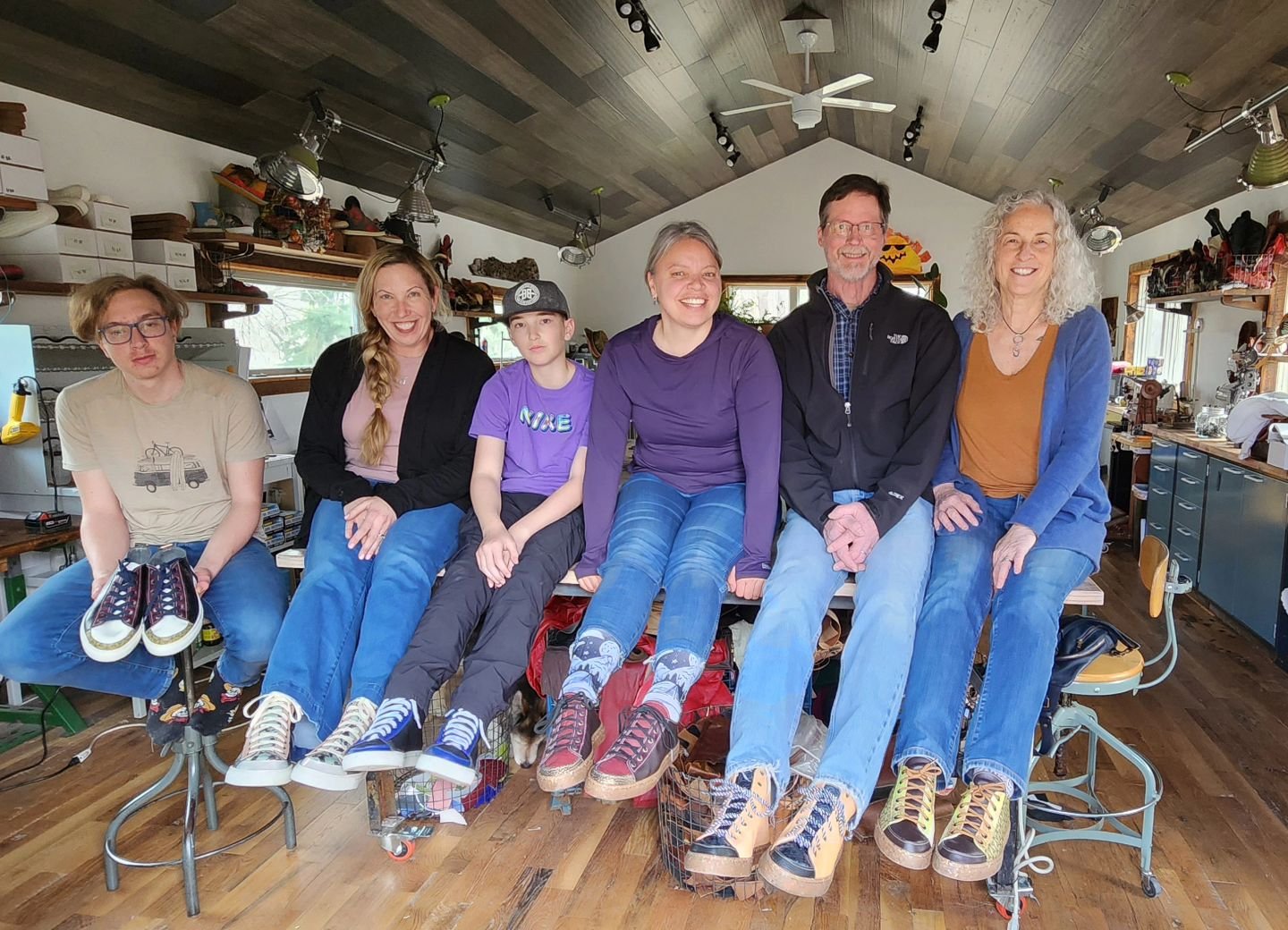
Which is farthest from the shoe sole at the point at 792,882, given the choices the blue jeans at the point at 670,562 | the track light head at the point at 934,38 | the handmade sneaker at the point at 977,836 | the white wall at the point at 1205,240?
the white wall at the point at 1205,240

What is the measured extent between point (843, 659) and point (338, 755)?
1.09 m

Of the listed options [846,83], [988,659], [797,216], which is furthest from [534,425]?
[797,216]

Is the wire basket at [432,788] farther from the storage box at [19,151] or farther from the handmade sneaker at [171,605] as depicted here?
the storage box at [19,151]

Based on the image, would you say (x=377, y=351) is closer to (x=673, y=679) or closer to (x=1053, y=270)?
(x=673, y=679)

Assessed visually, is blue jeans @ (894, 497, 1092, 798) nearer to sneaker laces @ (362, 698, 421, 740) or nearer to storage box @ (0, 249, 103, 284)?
sneaker laces @ (362, 698, 421, 740)

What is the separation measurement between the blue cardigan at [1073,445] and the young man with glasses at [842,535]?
0.78ft

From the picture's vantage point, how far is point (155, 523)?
7.39 ft

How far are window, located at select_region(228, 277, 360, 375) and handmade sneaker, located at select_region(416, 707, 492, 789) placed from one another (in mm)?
3601

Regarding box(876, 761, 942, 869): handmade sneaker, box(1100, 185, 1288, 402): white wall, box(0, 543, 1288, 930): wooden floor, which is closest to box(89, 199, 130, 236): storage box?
box(0, 543, 1288, 930): wooden floor

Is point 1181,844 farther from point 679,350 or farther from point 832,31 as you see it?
point 832,31

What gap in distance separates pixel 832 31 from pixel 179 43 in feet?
13.9

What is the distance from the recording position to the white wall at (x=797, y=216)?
30.3 feet

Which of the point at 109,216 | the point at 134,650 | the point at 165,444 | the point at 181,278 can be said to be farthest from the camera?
the point at 181,278

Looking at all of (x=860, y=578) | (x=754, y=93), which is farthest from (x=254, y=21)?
(x=754, y=93)
